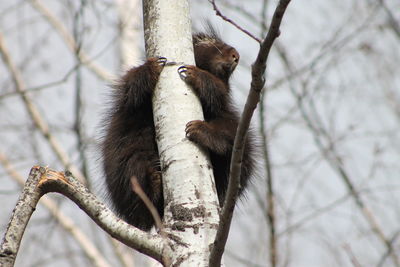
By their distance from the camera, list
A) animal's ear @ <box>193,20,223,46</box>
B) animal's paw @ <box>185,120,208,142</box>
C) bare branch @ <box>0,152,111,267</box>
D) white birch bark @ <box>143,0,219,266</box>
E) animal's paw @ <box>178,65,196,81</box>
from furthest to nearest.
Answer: bare branch @ <box>0,152,111,267</box> → animal's ear @ <box>193,20,223,46</box> → animal's paw @ <box>178,65,196,81</box> → animal's paw @ <box>185,120,208,142</box> → white birch bark @ <box>143,0,219,266</box>

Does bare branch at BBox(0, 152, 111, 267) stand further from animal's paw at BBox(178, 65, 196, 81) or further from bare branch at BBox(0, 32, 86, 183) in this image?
animal's paw at BBox(178, 65, 196, 81)

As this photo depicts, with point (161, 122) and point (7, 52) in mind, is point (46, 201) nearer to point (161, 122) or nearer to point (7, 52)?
point (7, 52)

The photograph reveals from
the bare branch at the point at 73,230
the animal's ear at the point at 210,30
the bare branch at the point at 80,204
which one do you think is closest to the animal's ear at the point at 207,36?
the animal's ear at the point at 210,30

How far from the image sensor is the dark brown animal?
265 centimetres

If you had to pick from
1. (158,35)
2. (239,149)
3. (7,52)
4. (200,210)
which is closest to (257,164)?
(158,35)

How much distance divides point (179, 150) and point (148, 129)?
795mm

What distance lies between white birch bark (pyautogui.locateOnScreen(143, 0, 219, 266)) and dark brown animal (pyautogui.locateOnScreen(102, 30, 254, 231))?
67mm

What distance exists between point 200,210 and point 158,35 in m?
0.90

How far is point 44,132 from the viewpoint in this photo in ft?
23.6

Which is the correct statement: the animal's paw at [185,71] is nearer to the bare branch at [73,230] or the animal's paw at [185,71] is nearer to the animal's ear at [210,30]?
the animal's ear at [210,30]

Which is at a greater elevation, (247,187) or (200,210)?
(247,187)

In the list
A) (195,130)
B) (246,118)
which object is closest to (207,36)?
(195,130)

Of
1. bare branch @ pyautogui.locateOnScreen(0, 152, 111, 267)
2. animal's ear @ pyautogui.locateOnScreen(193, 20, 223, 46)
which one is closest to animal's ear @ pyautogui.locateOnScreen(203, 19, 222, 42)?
animal's ear @ pyautogui.locateOnScreen(193, 20, 223, 46)

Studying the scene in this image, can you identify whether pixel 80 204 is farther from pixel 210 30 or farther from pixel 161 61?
pixel 210 30
